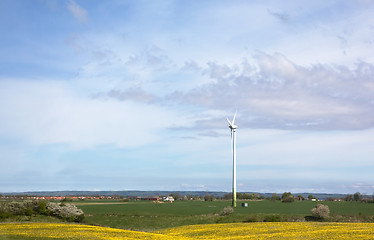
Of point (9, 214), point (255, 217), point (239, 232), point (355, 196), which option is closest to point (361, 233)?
point (239, 232)

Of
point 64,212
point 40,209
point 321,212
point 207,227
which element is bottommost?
point 207,227

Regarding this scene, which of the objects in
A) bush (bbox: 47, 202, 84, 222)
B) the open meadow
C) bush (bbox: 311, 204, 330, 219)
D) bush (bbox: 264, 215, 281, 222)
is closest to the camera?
the open meadow

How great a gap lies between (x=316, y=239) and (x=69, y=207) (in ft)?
156

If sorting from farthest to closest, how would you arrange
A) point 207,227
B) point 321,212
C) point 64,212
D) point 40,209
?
1. point 321,212
2. point 64,212
3. point 40,209
4. point 207,227

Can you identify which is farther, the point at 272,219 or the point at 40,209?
the point at 272,219

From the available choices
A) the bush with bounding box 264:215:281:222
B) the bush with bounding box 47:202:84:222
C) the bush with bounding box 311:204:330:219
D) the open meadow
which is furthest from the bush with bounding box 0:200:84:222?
the bush with bounding box 311:204:330:219

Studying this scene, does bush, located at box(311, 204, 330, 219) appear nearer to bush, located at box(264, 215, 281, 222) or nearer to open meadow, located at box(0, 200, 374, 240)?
open meadow, located at box(0, 200, 374, 240)

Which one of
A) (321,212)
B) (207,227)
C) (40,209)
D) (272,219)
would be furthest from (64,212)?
(321,212)

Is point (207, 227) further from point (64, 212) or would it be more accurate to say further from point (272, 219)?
point (64, 212)

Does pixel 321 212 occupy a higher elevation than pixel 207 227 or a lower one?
higher

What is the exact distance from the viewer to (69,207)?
7744 cm

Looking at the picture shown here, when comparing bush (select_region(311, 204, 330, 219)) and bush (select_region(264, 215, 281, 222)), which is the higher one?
bush (select_region(311, 204, 330, 219))

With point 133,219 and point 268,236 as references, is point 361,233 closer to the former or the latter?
point 268,236

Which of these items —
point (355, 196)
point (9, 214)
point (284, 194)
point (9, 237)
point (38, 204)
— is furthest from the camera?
point (284, 194)
